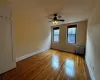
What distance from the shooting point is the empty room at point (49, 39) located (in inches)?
95.0

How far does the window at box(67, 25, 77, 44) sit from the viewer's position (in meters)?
5.26

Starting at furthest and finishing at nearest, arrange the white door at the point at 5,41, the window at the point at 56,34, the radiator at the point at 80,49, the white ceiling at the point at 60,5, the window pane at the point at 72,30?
1. the window at the point at 56,34
2. the window pane at the point at 72,30
3. the radiator at the point at 80,49
4. the white door at the point at 5,41
5. the white ceiling at the point at 60,5

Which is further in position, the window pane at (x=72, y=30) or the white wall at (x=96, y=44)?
the window pane at (x=72, y=30)

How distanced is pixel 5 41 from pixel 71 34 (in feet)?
13.9

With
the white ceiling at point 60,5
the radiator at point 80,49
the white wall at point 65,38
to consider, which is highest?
the white ceiling at point 60,5

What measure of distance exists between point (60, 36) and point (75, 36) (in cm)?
123

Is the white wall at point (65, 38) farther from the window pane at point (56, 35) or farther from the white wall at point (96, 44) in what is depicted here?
the white wall at point (96, 44)

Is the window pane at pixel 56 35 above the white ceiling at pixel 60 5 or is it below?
below

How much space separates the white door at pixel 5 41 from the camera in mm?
2490

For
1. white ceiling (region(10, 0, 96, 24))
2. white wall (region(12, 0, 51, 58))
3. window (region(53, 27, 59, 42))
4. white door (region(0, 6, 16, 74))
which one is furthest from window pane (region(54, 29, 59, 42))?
white door (region(0, 6, 16, 74))

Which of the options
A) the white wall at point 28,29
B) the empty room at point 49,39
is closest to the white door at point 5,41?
the empty room at point 49,39

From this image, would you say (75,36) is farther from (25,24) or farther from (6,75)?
(6,75)

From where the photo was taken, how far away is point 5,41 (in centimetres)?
261

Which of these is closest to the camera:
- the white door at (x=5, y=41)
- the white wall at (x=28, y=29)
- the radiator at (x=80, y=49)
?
the white door at (x=5, y=41)
